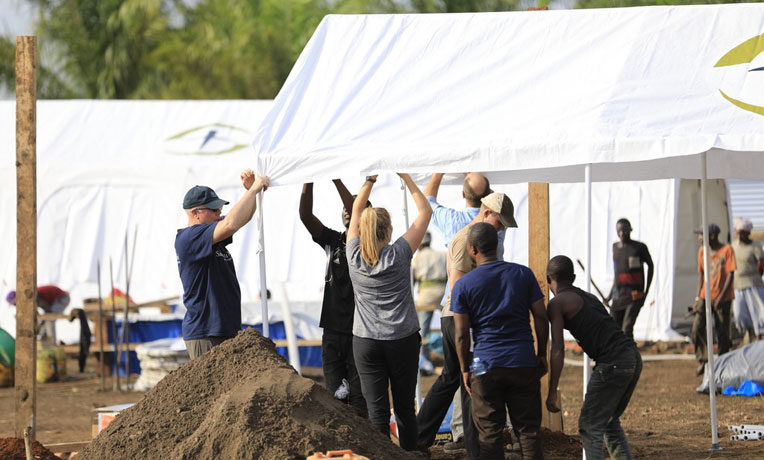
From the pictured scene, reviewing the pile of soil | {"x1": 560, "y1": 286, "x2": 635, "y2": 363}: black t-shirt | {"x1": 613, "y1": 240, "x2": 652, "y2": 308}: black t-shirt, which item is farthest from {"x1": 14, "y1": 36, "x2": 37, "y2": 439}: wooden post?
{"x1": 613, "y1": 240, "x2": 652, "y2": 308}: black t-shirt

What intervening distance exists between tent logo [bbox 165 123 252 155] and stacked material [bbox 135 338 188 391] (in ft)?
16.0

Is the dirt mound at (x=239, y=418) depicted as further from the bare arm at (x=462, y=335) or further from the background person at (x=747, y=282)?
the background person at (x=747, y=282)

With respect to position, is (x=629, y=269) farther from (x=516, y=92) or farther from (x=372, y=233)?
(x=372, y=233)

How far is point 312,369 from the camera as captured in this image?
13875 mm

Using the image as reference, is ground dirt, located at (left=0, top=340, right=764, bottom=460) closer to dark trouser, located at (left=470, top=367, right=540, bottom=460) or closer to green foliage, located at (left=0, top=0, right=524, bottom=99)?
dark trouser, located at (left=470, top=367, right=540, bottom=460)

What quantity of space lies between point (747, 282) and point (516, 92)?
8.37 m

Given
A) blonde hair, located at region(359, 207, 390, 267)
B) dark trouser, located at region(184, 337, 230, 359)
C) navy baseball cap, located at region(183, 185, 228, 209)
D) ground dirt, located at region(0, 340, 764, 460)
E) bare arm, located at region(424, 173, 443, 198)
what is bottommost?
ground dirt, located at region(0, 340, 764, 460)

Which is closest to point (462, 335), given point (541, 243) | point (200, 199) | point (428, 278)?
point (200, 199)

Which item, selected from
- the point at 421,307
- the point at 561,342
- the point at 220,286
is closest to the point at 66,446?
the point at 220,286

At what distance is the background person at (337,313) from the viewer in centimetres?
739

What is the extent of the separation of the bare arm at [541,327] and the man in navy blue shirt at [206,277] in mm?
1782

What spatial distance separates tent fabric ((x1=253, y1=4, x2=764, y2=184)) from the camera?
22.5ft

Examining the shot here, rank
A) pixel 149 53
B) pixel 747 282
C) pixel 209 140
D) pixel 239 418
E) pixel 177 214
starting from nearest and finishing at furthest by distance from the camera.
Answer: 1. pixel 239 418
2. pixel 747 282
3. pixel 177 214
4. pixel 209 140
5. pixel 149 53

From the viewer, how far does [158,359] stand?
13281mm
